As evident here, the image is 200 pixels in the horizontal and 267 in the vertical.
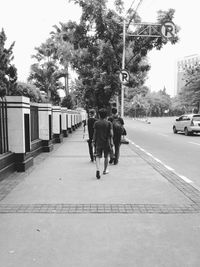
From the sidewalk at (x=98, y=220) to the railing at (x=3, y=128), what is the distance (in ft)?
2.66

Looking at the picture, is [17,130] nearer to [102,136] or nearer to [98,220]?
[102,136]

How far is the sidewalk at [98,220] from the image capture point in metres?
3.16

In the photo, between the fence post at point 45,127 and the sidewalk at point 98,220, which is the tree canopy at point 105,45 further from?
the sidewalk at point 98,220

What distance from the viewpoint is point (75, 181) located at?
6.60 m

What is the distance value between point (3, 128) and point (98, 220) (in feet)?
14.0

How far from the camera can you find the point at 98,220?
4.18m

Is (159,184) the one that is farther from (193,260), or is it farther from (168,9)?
(168,9)

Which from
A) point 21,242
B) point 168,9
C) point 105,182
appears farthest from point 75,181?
point 168,9

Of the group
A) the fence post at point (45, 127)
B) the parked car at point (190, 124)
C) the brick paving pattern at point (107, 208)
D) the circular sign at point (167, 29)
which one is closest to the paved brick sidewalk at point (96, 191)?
the brick paving pattern at point (107, 208)

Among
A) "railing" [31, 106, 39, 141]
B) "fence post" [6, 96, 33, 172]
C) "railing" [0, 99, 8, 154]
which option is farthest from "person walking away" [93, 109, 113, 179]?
"railing" [31, 106, 39, 141]

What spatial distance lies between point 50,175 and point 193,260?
188 inches

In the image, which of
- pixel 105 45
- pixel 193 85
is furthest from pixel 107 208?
pixel 193 85

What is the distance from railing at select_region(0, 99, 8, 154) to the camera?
716cm

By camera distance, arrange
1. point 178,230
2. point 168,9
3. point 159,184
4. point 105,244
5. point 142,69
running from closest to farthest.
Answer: point 105,244
point 178,230
point 159,184
point 168,9
point 142,69
